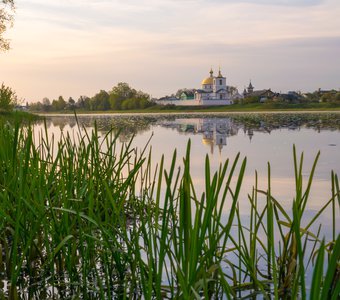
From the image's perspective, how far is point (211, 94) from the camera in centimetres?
11494

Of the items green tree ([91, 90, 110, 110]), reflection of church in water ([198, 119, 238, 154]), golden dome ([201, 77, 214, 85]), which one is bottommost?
reflection of church in water ([198, 119, 238, 154])

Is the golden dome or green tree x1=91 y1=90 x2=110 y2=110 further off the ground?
the golden dome

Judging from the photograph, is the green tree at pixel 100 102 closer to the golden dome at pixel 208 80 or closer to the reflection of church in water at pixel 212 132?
the golden dome at pixel 208 80

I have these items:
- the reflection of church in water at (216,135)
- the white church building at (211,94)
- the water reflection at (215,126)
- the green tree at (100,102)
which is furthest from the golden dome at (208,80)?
the reflection of church in water at (216,135)

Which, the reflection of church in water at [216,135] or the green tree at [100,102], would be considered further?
the green tree at [100,102]

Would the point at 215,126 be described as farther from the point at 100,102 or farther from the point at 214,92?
the point at 214,92

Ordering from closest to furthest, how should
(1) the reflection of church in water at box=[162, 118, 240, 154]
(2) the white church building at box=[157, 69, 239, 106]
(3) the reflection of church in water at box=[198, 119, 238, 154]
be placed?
(3) the reflection of church in water at box=[198, 119, 238, 154] → (1) the reflection of church in water at box=[162, 118, 240, 154] → (2) the white church building at box=[157, 69, 239, 106]

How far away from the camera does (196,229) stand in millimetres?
1655

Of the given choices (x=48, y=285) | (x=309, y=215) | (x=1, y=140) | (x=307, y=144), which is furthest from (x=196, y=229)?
(x=307, y=144)

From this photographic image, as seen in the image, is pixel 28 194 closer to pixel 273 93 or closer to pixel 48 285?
pixel 48 285

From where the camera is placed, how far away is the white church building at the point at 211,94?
11225 cm

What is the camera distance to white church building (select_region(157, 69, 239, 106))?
11225 cm

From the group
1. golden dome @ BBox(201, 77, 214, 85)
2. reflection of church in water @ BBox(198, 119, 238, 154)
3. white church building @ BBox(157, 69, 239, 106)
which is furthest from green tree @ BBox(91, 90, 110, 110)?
reflection of church in water @ BBox(198, 119, 238, 154)

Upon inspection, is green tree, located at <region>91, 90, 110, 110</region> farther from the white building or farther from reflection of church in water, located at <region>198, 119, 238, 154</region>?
reflection of church in water, located at <region>198, 119, 238, 154</region>
